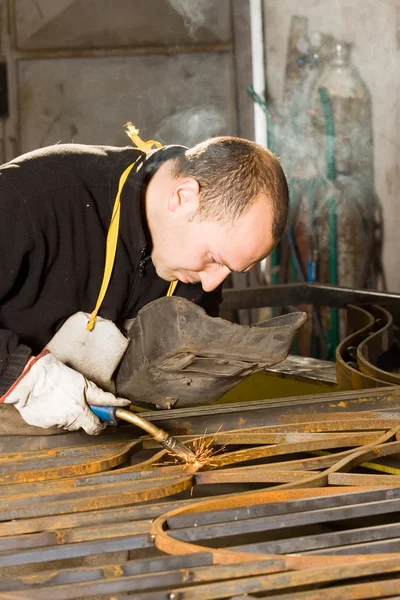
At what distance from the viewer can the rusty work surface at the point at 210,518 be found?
129 centimetres

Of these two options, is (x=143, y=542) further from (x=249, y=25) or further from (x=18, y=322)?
(x=249, y=25)

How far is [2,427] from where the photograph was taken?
2146mm

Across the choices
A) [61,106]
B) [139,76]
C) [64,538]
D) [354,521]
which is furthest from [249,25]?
[64,538]

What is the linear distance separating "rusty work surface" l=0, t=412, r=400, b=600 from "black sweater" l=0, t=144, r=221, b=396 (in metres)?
0.39

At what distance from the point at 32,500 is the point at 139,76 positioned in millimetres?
4027

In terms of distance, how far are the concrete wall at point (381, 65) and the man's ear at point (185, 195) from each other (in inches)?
123

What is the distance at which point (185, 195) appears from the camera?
1.97 meters

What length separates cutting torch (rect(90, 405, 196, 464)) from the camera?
1.86 m

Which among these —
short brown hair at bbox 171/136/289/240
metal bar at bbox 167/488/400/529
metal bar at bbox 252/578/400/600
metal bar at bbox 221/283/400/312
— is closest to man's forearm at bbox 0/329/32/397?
short brown hair at bbox 171/136/289/240

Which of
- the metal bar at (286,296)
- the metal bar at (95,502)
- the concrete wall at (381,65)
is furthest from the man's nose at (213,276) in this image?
the concrete wall at (381,65)

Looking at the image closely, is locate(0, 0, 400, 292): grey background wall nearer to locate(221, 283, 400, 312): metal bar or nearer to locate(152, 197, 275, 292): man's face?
locate(221, 283, 400, 312): metal bar

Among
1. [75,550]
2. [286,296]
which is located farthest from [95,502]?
[286,296]

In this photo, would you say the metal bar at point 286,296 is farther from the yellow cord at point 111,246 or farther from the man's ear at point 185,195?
the man's ear at point 185,195

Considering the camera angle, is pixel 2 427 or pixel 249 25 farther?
pixel 249 25
